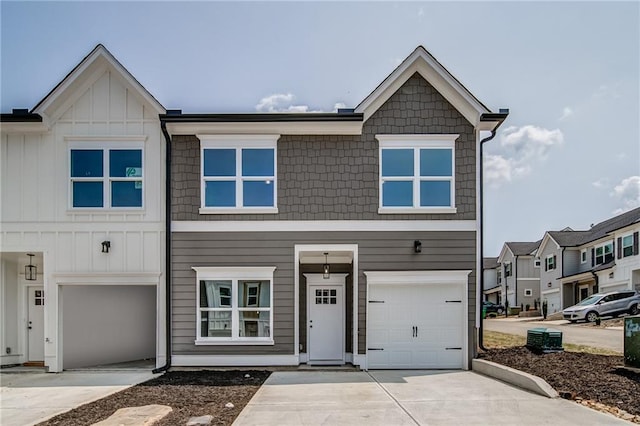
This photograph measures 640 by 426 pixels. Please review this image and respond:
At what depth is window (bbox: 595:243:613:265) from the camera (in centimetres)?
3249

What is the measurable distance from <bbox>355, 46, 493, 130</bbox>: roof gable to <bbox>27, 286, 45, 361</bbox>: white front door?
9.87 m

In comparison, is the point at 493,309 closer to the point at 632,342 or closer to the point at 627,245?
the point at 627,245

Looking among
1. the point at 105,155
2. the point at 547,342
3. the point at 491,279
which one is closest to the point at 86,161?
the point at 105,155

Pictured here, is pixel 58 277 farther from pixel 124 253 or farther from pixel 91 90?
pixel 91 90

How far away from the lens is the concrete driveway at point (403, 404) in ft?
24.7

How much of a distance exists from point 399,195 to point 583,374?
18.3 ft

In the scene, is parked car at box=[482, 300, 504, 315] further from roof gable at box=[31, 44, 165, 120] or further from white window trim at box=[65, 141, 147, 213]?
roof gable at box=[31, 44, 165, 120]

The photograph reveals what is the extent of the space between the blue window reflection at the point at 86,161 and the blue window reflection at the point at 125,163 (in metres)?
0.32

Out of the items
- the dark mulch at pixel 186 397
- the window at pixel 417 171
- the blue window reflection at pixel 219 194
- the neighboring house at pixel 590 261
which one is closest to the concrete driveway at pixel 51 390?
the dark mulch at pixel 186 397

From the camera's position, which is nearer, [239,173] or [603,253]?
[239,173]

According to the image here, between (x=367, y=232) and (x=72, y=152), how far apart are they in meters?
7.67

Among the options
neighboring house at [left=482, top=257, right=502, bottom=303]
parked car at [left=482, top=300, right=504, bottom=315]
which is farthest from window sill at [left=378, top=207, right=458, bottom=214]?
neighboring house at [left=482, top=257, right=502, bottom=303]

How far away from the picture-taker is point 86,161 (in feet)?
41.6

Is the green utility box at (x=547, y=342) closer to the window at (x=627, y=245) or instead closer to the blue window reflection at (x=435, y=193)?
the blue window reflection at (x=435, y=193)
